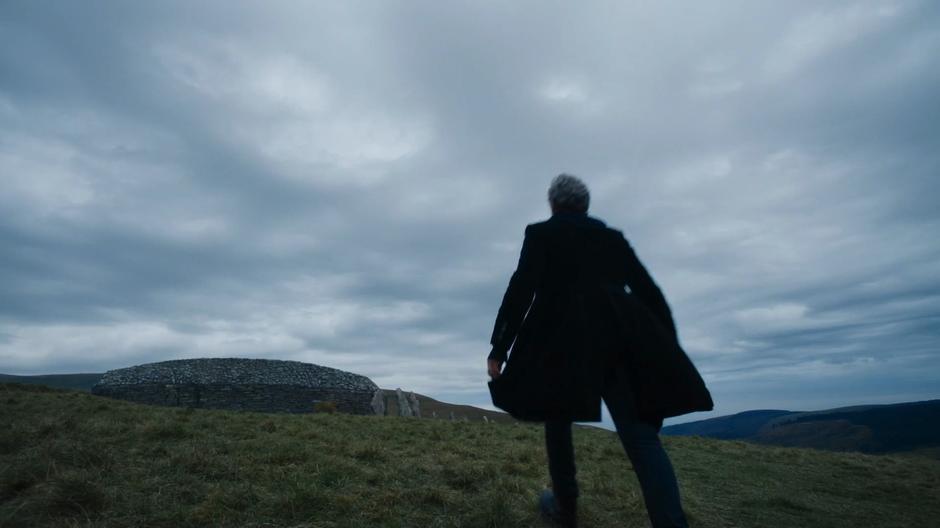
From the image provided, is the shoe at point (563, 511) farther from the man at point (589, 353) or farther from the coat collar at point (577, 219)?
the coat collar at point (577, 219)

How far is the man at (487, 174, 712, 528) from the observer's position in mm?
2984

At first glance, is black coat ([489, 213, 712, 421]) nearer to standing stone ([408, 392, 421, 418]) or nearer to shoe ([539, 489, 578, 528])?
shoe ([539, 489, 578, 528])

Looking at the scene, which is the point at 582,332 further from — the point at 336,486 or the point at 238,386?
the point at 238,386

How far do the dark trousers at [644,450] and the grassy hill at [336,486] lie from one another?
1.08 metres

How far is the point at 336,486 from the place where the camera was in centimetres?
432

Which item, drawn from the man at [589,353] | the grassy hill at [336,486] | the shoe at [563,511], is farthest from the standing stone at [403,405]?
the man at [589,353]

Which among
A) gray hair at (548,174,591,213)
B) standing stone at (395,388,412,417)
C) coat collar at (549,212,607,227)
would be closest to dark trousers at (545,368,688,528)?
coat collar at (549,212,607,227)

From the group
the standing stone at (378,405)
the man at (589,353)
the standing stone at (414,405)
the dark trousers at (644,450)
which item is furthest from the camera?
the standing stone at (414,405)

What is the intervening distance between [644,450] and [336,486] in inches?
98.2

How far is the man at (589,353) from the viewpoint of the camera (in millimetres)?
2984

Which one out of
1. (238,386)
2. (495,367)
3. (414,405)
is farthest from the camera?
(414,405)

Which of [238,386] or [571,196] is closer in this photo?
[571,196]

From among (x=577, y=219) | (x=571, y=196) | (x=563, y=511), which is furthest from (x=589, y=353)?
(x=563, y=511)

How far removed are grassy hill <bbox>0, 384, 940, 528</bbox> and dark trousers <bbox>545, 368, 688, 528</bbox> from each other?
1084 mm
